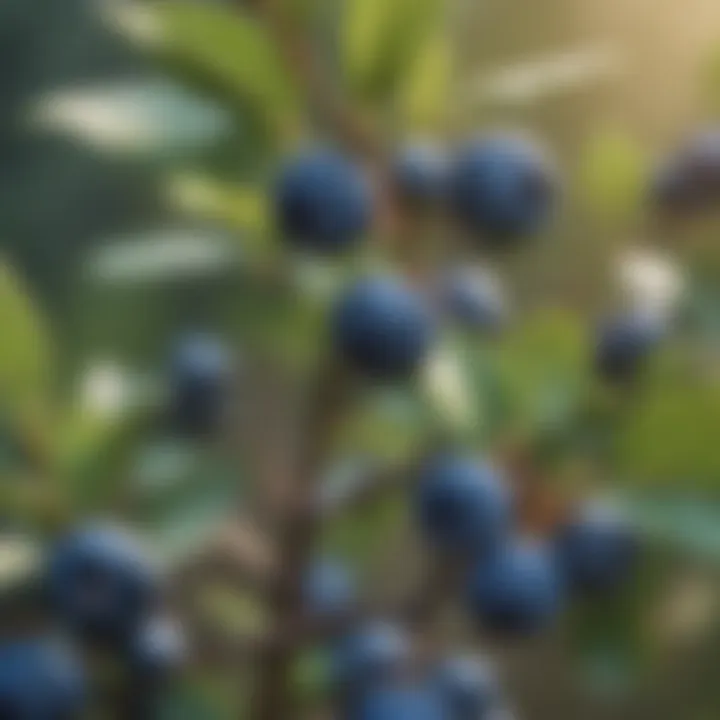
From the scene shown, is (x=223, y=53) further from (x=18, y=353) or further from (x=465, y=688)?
(x=465, y=688)

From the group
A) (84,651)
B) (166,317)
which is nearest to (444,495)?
(84,651)

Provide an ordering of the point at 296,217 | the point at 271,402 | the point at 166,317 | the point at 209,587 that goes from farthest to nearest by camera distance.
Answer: the point at 271,402
the point at 166,317
the point at 209,587
the point at 296,217

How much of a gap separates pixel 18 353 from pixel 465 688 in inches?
7.8

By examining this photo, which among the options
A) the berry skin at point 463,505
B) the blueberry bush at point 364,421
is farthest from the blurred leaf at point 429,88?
the berry skin at point 463,505

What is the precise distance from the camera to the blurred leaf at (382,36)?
0.48 m

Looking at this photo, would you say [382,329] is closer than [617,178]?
Yes

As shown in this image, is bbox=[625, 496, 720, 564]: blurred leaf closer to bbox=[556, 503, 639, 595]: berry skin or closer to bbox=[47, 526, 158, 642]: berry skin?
bbox=[556, 503, 639, 595]: berry skin

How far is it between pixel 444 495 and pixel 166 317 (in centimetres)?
53

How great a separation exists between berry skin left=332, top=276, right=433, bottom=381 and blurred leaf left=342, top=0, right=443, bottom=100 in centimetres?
6

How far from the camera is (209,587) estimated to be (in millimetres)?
726

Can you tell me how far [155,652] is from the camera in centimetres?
56

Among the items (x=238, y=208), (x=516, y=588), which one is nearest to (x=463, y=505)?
(x=516, y=588)

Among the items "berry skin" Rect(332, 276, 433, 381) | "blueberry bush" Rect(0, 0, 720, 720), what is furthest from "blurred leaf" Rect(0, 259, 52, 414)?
"berry skin" Rect(332, 276, 433, 381)

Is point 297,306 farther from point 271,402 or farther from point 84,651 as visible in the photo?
point 271,402
